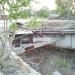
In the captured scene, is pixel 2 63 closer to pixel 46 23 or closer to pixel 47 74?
pixel 47 74

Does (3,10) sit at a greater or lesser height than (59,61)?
greater

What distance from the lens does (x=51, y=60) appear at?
1344 cm

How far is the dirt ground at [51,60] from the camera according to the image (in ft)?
37.3

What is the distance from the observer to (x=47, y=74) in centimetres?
1028

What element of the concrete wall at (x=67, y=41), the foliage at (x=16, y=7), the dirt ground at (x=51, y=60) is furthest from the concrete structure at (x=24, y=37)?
the foliage at (x=16, y=7)

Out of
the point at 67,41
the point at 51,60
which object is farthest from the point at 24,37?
the point at 67,41

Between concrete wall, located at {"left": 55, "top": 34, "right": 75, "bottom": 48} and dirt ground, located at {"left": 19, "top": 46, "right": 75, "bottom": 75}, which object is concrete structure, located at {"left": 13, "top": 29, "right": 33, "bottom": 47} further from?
concrete wall, located at {"left": 55, "top": 34, "right": 75, "bottom": 48}

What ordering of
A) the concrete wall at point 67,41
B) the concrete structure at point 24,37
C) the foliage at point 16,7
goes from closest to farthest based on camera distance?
the foliage at point 16,7 < the concrete structure at point 24,37 < the concrete wall at point 67,41

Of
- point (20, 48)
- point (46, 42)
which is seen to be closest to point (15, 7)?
point (20, 48)

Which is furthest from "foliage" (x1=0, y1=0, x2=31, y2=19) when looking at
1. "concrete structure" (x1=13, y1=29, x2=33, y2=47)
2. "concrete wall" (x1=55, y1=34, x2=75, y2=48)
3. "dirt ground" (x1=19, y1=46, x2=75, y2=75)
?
"concrete wall" (x1=55, y1=34, x2=75, y2=48)

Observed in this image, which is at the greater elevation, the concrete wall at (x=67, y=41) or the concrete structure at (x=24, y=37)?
the concrete structure at (x=24, y=37)

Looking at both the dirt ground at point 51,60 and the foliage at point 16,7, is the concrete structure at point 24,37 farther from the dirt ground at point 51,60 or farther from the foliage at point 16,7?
the foliage at point 16,7

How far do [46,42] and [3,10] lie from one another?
9562 mm

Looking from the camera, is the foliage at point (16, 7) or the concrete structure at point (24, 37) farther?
the concrete structure at point (24, 37)
